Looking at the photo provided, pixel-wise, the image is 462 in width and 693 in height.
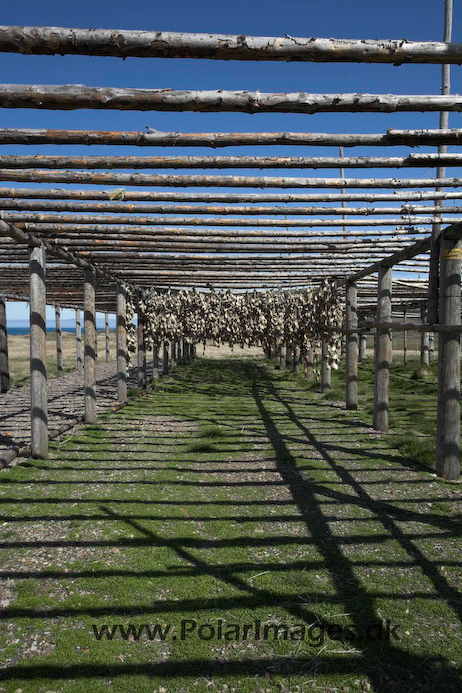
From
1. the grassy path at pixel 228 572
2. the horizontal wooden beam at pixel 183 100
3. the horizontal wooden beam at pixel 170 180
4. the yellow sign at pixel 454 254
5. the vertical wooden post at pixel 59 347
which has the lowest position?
→ the grassy path at pixel 228 572

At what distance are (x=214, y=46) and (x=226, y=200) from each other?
303 cm

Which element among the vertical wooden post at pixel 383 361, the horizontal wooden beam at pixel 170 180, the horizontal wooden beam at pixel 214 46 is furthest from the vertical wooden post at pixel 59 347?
the horizontal wooden beam at pixel 214 46

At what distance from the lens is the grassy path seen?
2775mm

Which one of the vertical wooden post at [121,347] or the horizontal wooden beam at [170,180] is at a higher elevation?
the horizontal wooden beam at [170,180]

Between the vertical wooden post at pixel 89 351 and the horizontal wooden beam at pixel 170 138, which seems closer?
the horizontal wooden beam at pixel 170 138

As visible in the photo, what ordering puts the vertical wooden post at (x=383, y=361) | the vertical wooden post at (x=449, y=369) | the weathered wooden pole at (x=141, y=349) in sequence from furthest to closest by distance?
the weathered wooden pole at (x=141, y=349)
the vertical wooden post at (x=383, y=361)
the vertical wooden post at (x=449, y=369)

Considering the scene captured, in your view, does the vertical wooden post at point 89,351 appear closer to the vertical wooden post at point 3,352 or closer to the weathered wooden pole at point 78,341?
the vertical wooden post at point 3,352

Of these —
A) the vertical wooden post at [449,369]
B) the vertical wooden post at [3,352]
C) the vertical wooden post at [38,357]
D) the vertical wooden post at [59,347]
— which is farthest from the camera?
the vertical wooden post at [59,347]

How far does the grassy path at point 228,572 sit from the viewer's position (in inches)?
109

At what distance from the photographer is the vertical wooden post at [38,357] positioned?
709 cm

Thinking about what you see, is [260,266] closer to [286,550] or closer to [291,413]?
[291,413]

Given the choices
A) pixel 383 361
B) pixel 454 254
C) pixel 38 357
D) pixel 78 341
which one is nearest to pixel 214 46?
pixel 454 254

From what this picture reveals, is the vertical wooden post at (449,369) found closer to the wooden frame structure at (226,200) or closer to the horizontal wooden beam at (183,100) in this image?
the wooden frame structure at (226,200)

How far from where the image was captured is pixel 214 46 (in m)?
2.44
